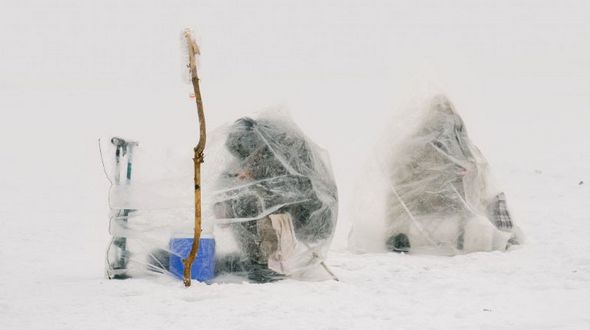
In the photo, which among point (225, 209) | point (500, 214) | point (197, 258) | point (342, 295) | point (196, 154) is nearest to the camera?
point (342, 295)

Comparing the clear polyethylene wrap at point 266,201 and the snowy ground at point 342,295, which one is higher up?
the clear polyethylene wrap at point 266,201

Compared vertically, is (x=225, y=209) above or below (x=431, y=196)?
below

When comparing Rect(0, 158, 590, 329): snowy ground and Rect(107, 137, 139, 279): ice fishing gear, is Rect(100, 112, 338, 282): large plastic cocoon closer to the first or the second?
Rect(107, 137, 139, 279): ice fishing gear

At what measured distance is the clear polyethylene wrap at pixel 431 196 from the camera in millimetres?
6035

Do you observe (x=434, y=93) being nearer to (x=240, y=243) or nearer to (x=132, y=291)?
(x=240, y=243)

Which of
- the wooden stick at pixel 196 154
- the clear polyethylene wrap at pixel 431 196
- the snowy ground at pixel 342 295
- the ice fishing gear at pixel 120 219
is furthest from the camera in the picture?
the clear polyethylene wrap at pixel 431 196

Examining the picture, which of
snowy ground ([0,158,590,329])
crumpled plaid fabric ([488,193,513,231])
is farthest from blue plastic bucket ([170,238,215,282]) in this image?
crumpled plaid fabric ([488,193,513,231])

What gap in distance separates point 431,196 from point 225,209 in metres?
2.10

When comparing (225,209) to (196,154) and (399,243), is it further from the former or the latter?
(399,243)

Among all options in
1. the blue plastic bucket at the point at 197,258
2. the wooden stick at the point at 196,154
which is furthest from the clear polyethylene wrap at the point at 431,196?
the wooden stick at the point at 196,154

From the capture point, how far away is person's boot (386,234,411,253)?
20.1 feet

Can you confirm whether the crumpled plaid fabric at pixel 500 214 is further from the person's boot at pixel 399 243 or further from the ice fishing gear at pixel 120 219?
the ice fishing gear at pixel 120 219

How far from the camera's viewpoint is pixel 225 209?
4.81m

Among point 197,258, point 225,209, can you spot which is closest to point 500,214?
point 225,209
